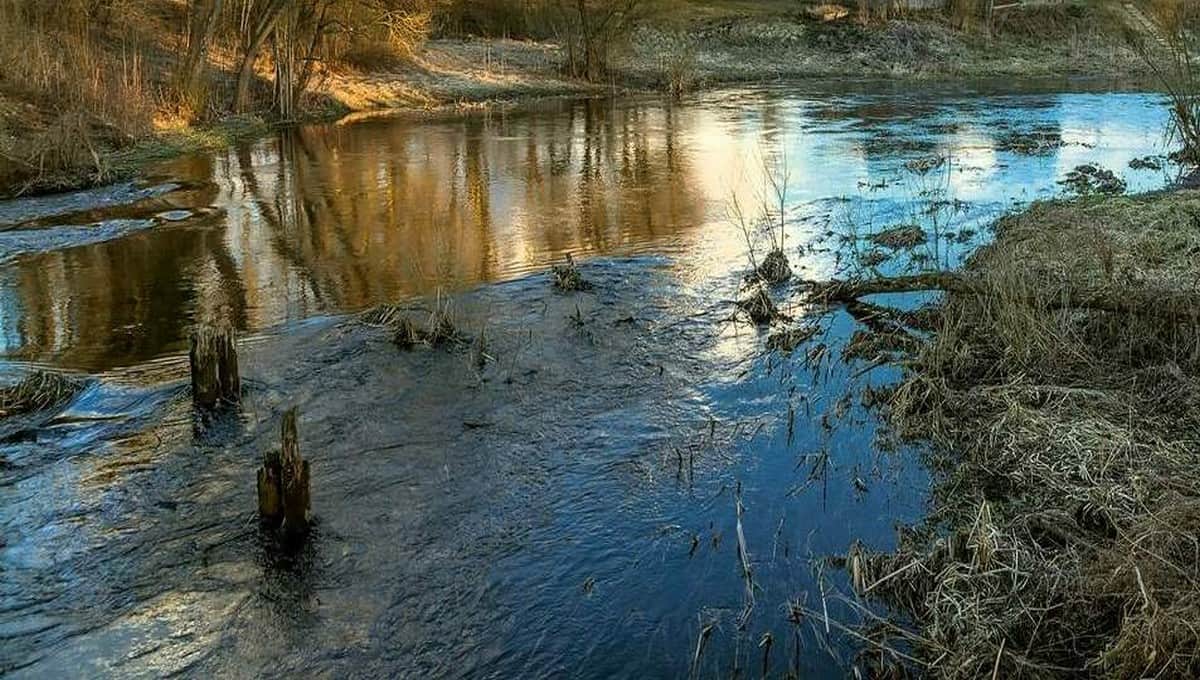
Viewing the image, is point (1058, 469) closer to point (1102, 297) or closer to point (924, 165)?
point (1102, 297)

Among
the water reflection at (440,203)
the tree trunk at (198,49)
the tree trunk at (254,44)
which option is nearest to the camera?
the water reflection at (440,203)

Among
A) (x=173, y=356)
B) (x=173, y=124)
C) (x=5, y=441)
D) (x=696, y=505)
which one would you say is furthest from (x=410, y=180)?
(x=696, y=505)

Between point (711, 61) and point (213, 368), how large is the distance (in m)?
40.9

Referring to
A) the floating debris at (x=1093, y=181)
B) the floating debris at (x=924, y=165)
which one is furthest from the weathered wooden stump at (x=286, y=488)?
the floating debris at (x=924, y=165)

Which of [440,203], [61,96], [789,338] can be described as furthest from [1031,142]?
[61,96]

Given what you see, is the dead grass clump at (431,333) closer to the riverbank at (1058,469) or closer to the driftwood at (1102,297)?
the riverbank at (1058,469)

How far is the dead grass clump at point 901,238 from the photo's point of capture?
13.6 meters

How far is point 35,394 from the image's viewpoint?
27.3ft

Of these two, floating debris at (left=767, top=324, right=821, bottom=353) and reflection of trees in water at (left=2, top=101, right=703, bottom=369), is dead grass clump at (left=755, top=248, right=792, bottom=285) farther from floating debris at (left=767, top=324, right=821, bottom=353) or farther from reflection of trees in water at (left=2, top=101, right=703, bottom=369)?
reflection of trees in water at (left=2, top=101, right=703, bottom=369)

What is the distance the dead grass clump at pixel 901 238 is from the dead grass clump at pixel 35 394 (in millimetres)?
9917

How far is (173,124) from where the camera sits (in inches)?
964

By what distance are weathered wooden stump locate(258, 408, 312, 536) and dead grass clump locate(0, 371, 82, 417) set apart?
3.00 m

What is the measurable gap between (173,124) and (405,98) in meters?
10.9

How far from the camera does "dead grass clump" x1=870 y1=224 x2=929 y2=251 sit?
13.6m
